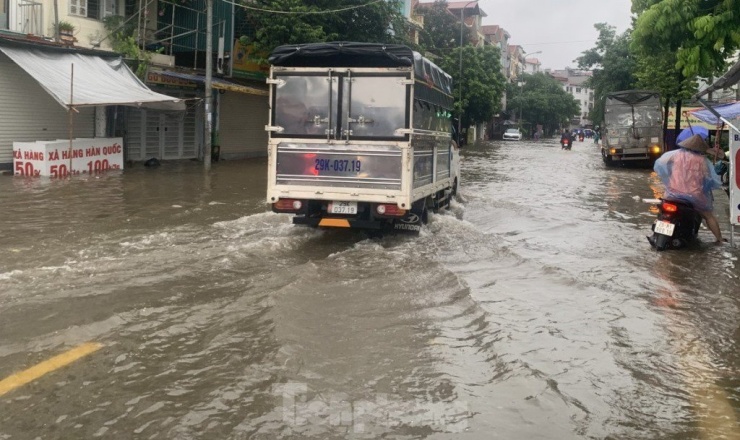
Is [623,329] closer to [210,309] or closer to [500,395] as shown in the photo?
[500,395]

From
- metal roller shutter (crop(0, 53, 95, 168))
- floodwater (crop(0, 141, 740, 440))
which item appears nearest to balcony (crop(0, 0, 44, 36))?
metal roller shutter (crop(0, 53, 95, 168))

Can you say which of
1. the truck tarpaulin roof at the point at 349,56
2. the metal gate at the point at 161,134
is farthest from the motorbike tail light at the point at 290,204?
the metal gate at the point at 161,134

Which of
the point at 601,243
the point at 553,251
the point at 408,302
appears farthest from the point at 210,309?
the point at 601,243

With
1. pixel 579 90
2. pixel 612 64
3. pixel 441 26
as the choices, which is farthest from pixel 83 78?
pixel 579 90

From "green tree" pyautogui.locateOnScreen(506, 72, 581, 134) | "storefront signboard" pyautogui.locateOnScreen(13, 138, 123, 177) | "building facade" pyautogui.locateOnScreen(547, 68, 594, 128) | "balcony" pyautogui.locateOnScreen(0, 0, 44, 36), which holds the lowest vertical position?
"storefront signboard" pyautogui.locateOnScreen(13, 138, 123, 177)

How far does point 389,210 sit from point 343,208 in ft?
2.01

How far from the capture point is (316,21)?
2634cm

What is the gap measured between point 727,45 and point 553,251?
331 centimetres

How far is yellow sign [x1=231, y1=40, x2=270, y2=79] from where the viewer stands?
26.3 metres

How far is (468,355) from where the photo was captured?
206 inches

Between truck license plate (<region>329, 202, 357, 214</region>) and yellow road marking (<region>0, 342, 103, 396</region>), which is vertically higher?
truck license plate (<region>329, 202, 357, 214</region>)

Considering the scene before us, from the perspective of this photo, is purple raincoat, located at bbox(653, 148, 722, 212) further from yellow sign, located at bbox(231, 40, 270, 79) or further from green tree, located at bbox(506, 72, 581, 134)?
green tree, located at bbox(506, 72, 581, 134)

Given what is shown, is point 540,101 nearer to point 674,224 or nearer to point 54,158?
point 54,158

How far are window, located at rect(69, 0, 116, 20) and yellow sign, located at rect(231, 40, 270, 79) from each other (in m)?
5.41
